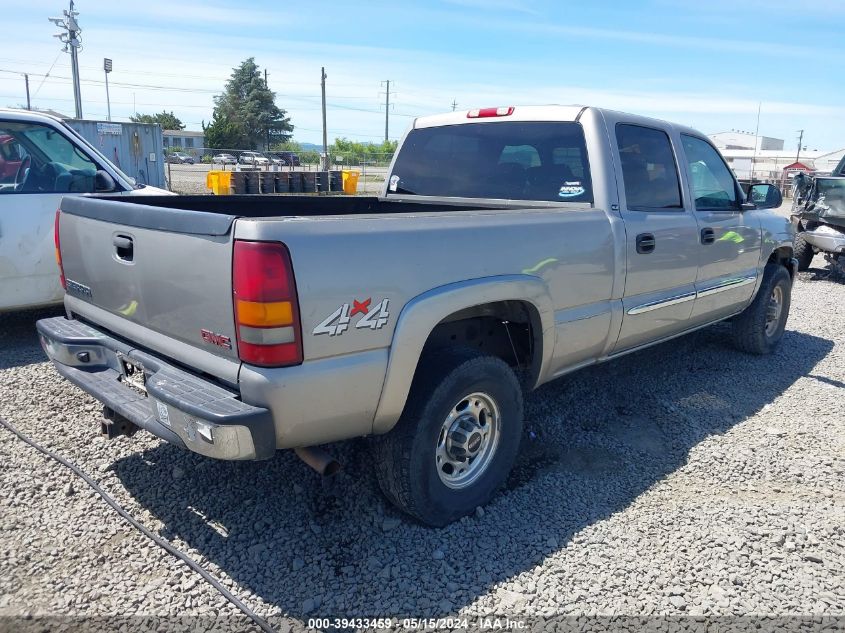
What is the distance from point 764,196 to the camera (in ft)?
17.6

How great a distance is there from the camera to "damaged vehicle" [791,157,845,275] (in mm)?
10562

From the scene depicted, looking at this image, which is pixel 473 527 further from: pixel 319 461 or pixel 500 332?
pixel 500 332

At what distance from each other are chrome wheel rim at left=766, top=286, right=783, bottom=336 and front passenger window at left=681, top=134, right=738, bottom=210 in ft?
4.63

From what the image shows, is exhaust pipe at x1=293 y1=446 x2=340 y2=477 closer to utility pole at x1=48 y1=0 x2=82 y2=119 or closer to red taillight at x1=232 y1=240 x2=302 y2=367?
red taillight at x1=232 y1=240 x2=302 y2=367

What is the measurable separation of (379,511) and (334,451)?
0.65 m

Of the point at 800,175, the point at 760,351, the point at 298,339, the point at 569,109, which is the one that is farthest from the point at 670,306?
the point at 800,175

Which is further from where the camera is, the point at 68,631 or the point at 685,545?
the point at 685,545

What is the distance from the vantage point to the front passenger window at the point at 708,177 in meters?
4.72

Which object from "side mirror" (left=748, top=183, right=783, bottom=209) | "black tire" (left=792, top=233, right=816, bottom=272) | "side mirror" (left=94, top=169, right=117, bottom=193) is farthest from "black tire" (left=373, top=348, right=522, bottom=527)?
"black tire" (left=792, top=233, right=816, bottom=272)

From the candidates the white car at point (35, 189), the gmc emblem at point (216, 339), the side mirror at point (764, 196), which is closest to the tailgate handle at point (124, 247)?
the gmc emblem at point (216, 339)

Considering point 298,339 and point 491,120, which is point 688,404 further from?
point 298,339

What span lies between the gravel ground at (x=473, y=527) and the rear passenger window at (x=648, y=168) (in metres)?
1.47

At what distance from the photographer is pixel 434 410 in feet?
9.62

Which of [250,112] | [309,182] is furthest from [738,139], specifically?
[309,182]
